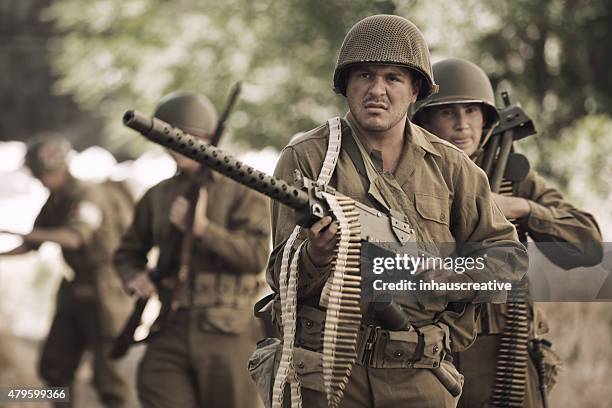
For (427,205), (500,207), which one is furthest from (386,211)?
(500,207)

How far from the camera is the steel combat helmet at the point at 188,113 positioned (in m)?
8.57

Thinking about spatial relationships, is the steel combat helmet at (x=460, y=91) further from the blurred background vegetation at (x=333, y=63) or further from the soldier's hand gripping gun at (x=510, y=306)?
the blurred background vegetation at (x=333, y=63)

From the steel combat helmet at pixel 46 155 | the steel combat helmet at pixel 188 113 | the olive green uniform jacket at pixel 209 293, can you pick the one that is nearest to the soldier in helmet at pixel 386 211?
the olive green uniform jacket at pixel 209 293

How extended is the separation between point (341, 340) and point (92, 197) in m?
6.64

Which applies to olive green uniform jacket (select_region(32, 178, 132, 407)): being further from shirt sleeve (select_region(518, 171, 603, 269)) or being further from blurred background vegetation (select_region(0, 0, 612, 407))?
shirt sleeve (select_region(518, 171, 603, 269))

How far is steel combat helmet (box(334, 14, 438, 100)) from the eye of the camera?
16.9ft

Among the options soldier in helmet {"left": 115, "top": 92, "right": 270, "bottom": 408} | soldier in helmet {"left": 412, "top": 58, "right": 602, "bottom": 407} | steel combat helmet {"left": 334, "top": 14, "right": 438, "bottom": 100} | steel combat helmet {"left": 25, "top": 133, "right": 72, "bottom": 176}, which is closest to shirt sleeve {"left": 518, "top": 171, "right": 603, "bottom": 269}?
soldier in helmet {"left": 412, "top": 58, "right": 602, "bottom": 407}

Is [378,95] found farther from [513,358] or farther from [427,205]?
[513,358]

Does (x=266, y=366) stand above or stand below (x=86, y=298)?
below

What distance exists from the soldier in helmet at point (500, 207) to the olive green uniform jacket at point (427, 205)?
100 centimetres

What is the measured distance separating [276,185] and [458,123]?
6.25 ft

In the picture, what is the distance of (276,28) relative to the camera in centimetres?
1638

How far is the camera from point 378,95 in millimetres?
5172

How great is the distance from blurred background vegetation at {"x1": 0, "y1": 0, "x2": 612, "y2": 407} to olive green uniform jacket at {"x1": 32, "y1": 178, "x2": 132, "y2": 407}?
11.6ft
